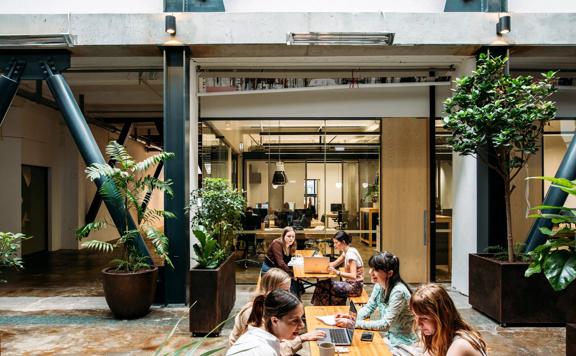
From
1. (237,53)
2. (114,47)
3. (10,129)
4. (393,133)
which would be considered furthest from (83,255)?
(393,133)

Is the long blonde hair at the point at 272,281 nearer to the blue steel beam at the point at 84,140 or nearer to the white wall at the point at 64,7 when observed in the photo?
the blue steel beam at the point at 84,140

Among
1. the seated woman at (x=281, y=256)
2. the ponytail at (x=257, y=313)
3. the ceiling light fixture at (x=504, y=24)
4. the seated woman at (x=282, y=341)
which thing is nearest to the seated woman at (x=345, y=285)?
A: the seated woman at (x=281, y=256)

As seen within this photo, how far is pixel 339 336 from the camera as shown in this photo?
2941 millimetres

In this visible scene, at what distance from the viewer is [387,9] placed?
685cm

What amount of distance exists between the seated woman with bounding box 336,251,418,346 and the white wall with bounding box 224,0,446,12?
4722mm

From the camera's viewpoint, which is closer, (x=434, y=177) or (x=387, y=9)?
(x=387, y=9)

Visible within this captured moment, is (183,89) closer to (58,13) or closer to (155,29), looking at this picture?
(155,29)

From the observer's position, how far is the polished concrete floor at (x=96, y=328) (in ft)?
15.7

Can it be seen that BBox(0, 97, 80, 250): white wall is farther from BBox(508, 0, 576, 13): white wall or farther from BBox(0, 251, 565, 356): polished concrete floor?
BBox(508, 0, 576, 13): white wall

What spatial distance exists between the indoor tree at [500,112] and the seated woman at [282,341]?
3.63 m

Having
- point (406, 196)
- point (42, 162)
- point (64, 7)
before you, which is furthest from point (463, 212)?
point (42, 162)

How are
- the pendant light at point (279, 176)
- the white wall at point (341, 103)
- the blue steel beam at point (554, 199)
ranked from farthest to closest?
the pendant light at point (279, 176) → the white wall at point (341, 103) → the blue steel beam at point (554, 199)

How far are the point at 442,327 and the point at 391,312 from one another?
1.02 metres

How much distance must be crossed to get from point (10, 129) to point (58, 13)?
5580 mm
